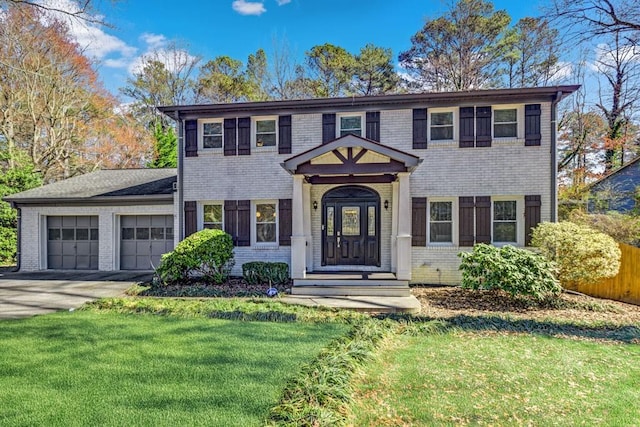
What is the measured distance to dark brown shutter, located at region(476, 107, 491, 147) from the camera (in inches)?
401

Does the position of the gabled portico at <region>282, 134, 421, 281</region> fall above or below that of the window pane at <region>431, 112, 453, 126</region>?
below

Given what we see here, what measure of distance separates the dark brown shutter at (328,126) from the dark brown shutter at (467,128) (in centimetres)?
380

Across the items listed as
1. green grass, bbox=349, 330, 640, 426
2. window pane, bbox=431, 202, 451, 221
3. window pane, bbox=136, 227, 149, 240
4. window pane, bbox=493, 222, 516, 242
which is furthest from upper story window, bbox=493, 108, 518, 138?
window pane, bbox=136, 227, 149, 240

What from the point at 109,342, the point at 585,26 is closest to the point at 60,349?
the point at 109,342

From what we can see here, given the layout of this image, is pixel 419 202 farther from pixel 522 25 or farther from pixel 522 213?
pixel 522 25

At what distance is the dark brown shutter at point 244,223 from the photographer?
1110cm

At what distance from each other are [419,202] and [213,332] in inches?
276

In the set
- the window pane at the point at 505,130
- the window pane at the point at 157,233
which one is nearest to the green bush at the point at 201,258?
the window pane at the point at 157,233

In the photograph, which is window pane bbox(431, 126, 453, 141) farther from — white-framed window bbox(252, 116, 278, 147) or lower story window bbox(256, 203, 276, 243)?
lower story window bbox(256, 203, 276, 243)

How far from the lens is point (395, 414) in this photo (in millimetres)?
3574

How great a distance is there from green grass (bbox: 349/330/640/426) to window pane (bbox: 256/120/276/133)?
778cm

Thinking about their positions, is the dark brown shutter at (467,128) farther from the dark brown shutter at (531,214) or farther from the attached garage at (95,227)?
the attached garage at (95,227)

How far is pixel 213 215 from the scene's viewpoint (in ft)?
37.6

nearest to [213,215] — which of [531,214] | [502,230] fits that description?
[502,230]
